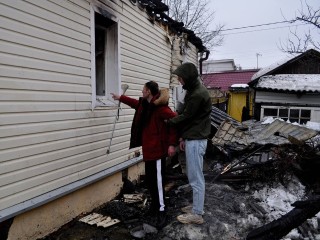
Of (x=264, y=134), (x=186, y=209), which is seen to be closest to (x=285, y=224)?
(x=186, y=209)

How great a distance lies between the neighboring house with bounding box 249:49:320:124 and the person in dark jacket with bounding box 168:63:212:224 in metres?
12.3

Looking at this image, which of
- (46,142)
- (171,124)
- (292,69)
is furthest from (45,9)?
(292,69)

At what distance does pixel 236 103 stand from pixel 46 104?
66.0ft

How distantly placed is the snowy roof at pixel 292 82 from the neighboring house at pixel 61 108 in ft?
36.1

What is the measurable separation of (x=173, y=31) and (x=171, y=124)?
5.49 meters

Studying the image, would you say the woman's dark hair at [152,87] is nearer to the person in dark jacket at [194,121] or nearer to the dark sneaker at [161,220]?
the person in dark jacket at [194,121]

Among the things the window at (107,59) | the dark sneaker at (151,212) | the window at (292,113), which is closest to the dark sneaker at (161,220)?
the dark sneaker at (151,212)

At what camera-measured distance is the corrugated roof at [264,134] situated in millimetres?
7707

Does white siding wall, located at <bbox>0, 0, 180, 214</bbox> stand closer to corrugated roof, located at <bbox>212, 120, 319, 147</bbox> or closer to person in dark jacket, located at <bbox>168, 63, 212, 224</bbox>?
person in dark jacket, located at <bbox>168, 63, 212, 224</bbox>

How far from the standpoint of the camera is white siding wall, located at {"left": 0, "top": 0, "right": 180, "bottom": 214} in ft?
10.4

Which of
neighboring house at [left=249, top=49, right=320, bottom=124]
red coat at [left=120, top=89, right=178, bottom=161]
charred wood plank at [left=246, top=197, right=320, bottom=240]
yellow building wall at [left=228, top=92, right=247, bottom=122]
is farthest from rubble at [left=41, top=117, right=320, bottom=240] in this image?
yellow building wall at [left=228, top=92, right=247, bottom=122]

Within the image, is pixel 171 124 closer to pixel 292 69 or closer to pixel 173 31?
pixel 173 31

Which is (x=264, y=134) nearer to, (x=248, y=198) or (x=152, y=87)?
(x=248, y=198)

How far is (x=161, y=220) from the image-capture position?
419cm
